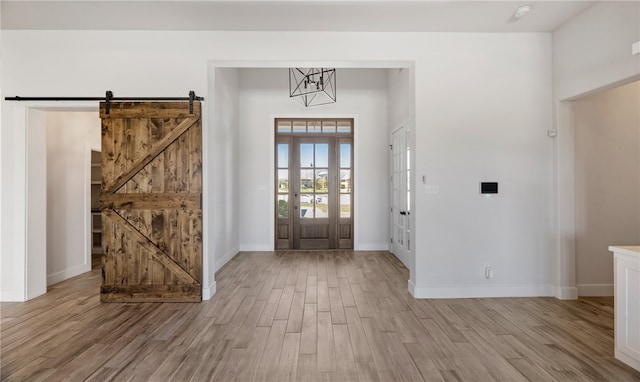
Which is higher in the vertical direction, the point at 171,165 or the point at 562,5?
the point at 562,5

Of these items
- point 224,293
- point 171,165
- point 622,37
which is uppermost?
point 622,37

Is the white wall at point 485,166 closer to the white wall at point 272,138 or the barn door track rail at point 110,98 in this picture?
the barn door track rail at point 110,98

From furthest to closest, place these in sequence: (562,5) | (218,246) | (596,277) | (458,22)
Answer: (218,246), (596,277), (458,22), (562,5)

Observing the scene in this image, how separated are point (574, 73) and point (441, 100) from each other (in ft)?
4.37

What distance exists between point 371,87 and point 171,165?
416cm

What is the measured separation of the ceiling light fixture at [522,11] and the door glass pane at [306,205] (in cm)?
427

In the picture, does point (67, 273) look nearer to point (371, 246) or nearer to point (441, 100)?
point (371, 246)

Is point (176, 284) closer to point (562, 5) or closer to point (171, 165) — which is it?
point (171, 165)

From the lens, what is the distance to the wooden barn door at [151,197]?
3719 millimetres

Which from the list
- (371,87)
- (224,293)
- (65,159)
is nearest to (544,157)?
→ (371,87)

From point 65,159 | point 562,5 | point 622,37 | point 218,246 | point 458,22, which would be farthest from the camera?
point 218,246

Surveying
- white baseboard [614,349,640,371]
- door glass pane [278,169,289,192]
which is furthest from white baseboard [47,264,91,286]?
white baseboard [614,349,640,371]

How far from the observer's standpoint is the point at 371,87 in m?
6.49

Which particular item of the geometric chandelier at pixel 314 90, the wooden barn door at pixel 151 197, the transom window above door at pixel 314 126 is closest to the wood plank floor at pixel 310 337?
the wooden barn door at pixel 151 197
